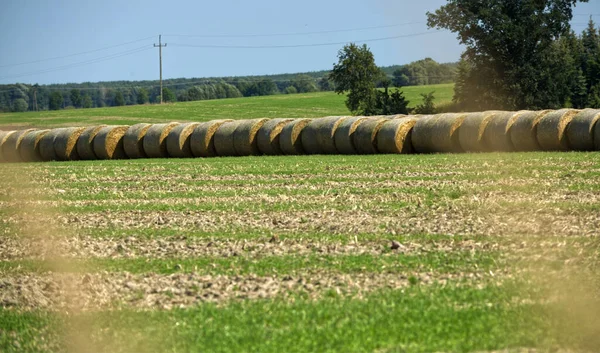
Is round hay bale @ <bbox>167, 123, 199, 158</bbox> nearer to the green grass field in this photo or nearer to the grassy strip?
the grassy strip

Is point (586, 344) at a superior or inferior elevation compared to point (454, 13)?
inferior

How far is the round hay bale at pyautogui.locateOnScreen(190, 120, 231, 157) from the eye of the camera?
1306 inches

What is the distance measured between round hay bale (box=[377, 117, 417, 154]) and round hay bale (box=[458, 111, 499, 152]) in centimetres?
199

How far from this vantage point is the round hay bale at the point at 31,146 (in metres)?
35.8

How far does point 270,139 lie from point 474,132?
7632mm

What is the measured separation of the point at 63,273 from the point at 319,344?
4.32 m

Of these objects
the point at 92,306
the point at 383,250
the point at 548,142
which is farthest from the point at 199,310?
the point at 548,142

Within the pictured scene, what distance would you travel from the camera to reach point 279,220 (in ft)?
45.2

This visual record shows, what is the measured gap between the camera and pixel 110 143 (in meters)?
34.5

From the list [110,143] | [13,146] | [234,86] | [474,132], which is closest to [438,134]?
[474,132]

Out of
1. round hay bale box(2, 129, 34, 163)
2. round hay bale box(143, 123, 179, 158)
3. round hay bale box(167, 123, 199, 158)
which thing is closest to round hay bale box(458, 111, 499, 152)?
round hay bale box(167, 123, 199, 158)

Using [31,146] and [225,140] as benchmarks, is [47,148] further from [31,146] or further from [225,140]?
[225,140]

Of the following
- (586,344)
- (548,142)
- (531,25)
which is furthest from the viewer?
(531,25)

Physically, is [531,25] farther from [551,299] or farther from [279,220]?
[551,299]
